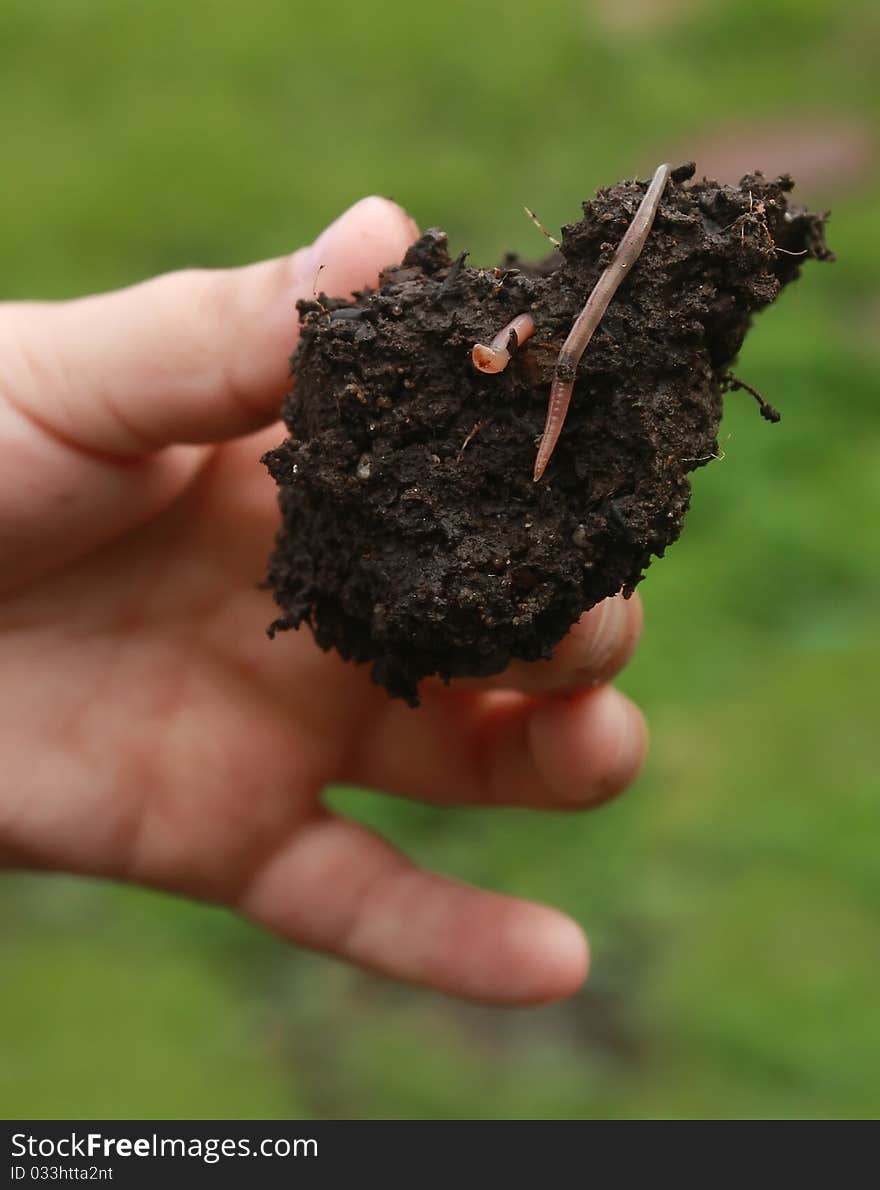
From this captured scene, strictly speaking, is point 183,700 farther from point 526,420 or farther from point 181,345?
point 526,420

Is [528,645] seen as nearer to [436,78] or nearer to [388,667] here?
[388,667]

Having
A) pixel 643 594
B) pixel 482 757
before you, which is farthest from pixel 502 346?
pixel 643 594

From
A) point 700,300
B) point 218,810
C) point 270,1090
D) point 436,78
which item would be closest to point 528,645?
point 700,300

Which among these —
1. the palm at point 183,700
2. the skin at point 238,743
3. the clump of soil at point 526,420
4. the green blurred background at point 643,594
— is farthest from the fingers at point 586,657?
the green blurred background at point 643,594

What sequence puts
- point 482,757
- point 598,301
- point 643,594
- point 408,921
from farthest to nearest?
point 643,594 → point 482,757 → point 408,921 → point 598,301

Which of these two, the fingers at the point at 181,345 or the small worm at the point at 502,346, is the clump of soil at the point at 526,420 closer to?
the small worm at the point at 502,346

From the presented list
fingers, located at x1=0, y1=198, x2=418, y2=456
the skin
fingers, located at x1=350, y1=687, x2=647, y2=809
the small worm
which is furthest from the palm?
the small worm
